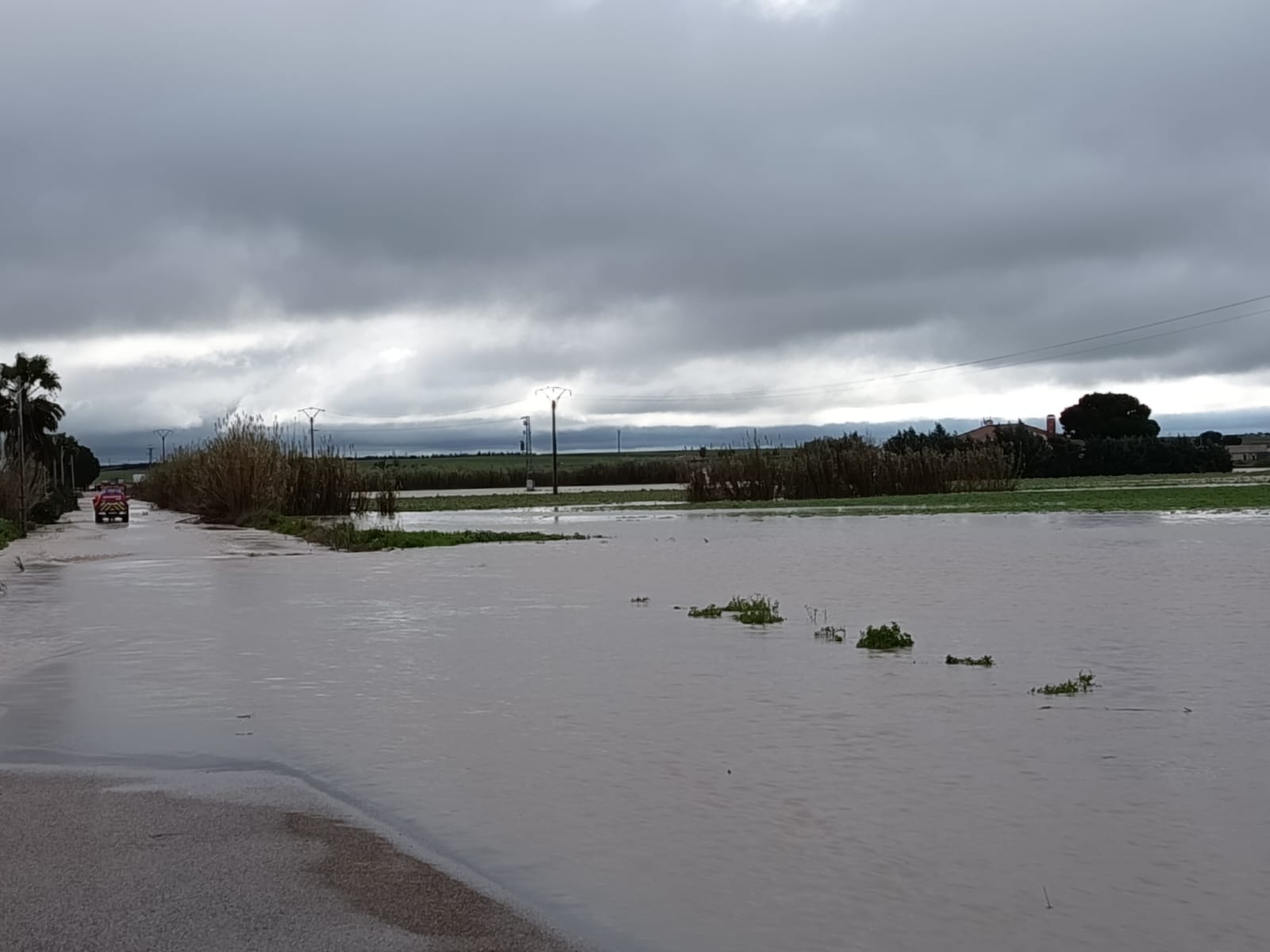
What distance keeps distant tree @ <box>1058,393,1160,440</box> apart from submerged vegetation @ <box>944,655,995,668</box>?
121994 millimetres

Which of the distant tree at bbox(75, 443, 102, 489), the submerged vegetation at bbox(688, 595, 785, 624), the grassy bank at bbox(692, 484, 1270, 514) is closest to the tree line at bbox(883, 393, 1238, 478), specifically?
the grassy bank at bbox(692, 484, 1270, 514)

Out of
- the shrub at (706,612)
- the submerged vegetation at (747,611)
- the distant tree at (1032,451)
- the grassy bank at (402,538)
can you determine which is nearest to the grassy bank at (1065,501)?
the grassy bank at (402,538)

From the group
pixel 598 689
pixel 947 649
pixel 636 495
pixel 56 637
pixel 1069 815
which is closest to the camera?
pixel 1069 815

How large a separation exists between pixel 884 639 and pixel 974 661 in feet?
4.28

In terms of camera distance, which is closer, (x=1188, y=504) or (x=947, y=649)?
(x=947, y=649)

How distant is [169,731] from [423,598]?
969 cm

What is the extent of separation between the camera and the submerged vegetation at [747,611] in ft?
51.0

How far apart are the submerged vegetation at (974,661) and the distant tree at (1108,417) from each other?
121994mm

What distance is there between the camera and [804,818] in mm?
7336

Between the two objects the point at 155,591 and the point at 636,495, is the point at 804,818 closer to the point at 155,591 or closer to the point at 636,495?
the point at 155,591

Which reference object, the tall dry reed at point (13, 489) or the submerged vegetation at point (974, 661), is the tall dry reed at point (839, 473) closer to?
the tall dry reed at point (13, 489)

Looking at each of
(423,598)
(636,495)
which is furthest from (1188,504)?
(636,495)

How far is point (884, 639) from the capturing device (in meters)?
13.4

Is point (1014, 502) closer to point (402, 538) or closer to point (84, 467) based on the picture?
point (402, 538)
